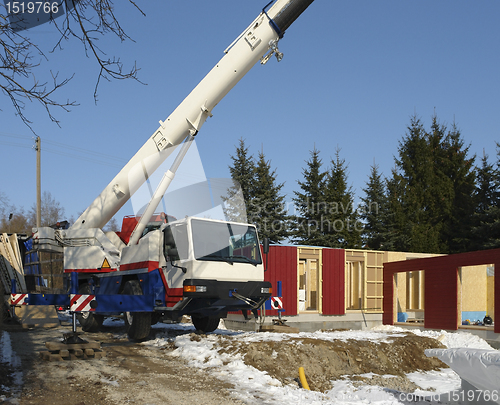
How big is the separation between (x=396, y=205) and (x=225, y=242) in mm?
25082

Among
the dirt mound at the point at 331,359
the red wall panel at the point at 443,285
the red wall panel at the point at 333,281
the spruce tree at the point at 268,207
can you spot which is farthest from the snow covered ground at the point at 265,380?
the spruce tree at the point at 268,207

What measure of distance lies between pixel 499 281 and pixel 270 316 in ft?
25.3

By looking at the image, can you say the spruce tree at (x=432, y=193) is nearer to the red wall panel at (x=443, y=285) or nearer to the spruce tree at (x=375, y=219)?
the spruce tree at (x=375, y=219)

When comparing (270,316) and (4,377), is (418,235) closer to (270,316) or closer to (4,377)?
(270,316)

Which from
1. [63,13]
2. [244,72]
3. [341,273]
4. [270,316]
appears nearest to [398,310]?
[341,273]

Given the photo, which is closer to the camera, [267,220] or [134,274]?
[134,274]

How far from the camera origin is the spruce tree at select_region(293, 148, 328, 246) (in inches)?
1201

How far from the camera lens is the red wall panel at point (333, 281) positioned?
1936 centimetres

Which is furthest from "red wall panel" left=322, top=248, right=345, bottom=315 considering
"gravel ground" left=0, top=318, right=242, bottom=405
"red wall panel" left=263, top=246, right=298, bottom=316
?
"gravel ground" left=0, top=318, right=242, bottom=405

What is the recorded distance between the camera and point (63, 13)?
500 centimetres

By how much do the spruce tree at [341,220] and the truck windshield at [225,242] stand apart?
2078 centimetres

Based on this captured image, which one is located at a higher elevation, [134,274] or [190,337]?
[134,274]

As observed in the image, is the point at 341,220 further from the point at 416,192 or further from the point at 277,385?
the point at 277,385

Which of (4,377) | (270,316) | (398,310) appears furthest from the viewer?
(398,310)
